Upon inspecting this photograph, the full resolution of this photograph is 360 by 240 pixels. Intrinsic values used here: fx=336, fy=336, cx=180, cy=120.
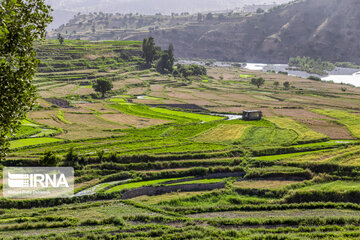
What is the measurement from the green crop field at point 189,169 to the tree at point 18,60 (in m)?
1.40

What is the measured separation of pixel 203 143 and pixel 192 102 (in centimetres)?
4711

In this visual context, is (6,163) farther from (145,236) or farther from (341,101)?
(341,101)

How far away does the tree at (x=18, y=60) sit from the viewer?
61.4 ft

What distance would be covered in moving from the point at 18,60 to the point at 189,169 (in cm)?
3282

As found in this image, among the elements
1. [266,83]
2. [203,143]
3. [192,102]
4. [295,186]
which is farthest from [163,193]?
[266,83]

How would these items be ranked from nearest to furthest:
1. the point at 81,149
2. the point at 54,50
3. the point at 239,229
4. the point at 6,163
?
the point at 239,229
the point at 6,163
the point at 81,149
the point at 54,50

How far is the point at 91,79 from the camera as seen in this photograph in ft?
458

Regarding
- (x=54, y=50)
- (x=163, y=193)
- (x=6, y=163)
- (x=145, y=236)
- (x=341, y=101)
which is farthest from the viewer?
(x=54, y=50)

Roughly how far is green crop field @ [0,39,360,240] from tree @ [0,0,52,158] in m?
1.40

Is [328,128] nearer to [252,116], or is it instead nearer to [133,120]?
[252,116]

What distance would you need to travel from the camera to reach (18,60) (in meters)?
19.3

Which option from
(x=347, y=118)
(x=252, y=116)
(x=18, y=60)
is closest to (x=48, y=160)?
(x=18, y=60)

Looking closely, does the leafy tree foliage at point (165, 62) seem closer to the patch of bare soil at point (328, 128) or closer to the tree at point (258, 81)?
the tree at point (258, 81)

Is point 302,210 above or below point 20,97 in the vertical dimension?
below
